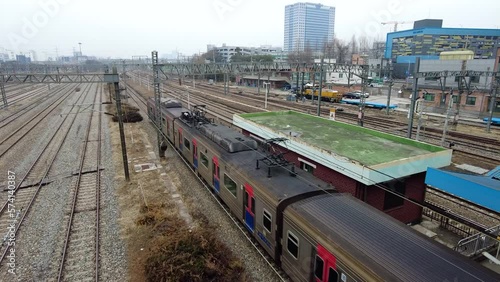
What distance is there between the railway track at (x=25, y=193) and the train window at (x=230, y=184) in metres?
8.24

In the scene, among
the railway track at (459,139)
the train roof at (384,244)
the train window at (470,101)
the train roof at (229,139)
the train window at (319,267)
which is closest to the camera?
the train roof at (384,244)

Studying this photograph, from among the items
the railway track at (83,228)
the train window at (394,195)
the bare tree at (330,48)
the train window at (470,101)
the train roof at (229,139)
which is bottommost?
the railway track at (83,228)

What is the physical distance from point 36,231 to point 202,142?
792 cm

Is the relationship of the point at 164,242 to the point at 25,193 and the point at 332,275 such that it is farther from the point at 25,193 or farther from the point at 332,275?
the point at 25,193

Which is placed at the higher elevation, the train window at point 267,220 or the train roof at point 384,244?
the train roof at point 384,244

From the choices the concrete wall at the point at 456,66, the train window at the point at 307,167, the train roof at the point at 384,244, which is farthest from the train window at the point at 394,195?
the concrete wall at the point at 456,66

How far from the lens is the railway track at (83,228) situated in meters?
10.2

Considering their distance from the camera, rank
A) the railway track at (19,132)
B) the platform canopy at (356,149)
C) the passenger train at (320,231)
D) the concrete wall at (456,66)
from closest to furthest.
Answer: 1. the passenger train at (320,231)
2. the platform canopy at (356,149)
3. the railway track at (19,132)
4. the concrete wall at (456,66)

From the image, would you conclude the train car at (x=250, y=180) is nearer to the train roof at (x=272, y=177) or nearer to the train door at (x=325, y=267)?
the train roof at (x=272, y=177)

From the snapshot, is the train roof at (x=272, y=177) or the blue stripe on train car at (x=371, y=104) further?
the blue stripe on train car at (x=371, y=104)

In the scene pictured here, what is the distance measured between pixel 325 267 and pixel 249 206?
408cm

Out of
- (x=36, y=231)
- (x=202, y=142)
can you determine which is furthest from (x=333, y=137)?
(x=36, y=231)

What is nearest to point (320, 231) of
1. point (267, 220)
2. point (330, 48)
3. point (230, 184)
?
point (267, 220)

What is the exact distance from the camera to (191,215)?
1387cm
